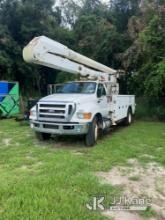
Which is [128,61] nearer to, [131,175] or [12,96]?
[12,96]

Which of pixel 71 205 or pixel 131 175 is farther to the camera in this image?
pixel 131 175

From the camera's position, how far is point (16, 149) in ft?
24.6

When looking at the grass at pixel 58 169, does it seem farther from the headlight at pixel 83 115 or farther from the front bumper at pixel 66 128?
the headlight at pixel 83 115

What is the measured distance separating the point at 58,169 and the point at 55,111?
8.45 ft

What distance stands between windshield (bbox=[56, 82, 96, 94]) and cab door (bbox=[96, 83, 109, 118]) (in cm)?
23

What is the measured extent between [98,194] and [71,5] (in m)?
24.1

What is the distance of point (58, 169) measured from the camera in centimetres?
562

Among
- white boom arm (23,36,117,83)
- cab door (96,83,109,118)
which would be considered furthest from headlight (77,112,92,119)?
white boom arm (23,36,117,83)

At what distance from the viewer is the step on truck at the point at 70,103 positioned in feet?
25.4

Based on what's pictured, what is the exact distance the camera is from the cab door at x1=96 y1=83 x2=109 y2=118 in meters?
8.95

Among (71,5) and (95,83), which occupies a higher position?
(71,5)

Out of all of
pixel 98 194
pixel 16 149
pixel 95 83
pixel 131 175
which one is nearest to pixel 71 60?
pixel 95 83

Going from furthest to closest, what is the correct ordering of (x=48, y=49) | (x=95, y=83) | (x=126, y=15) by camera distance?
(x=126, y=15)
(x=95, y=83)
(x=48, y=49)

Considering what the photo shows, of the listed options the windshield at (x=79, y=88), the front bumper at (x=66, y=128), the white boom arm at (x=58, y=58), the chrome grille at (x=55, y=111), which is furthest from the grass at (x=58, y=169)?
the white boom arm at (x=58, y=58)
